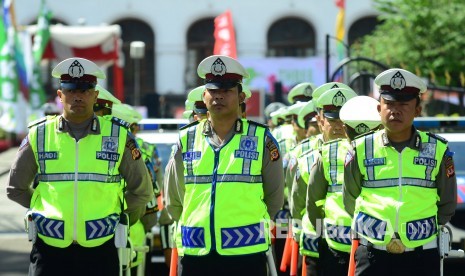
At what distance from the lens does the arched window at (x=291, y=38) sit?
144 ft

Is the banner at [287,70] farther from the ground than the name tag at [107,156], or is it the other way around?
the banner at [287,70]

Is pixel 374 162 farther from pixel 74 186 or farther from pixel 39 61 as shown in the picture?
pixel 39 61

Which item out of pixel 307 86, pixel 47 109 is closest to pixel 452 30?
pixel 47 109

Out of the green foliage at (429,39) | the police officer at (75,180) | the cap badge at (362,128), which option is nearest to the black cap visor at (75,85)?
the police officer at (75,180)

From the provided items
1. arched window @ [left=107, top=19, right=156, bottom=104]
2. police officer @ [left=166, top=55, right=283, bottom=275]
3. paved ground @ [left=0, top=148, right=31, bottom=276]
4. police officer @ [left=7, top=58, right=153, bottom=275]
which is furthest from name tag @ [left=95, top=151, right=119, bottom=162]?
arched window @ [left=107, top=19, right=156, bottom=104]

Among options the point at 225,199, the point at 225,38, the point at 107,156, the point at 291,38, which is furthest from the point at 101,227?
the point at 291,38

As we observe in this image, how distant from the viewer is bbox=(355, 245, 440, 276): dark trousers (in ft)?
20.6

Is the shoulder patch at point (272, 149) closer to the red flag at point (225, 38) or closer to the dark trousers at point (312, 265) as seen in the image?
the dark trousers at point (312, 265)

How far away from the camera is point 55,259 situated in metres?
6.36

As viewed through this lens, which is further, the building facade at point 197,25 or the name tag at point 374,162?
the building facade at point 197,25

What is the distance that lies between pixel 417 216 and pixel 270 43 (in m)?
38.0

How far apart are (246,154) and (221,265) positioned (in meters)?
0.64

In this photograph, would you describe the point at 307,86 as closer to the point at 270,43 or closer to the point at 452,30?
the point at 452,30

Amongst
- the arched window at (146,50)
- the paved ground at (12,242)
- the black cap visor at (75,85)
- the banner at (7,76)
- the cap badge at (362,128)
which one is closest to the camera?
the black cap visor at (75,85)
